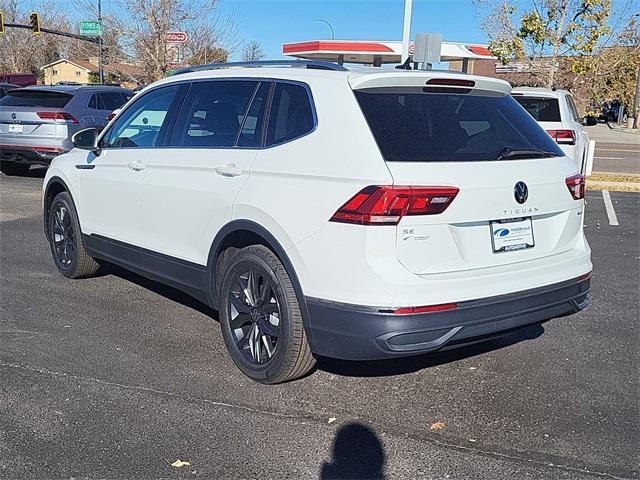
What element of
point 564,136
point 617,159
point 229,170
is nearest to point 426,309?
point 229,170

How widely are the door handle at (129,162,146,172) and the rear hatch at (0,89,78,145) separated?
26.7 feet

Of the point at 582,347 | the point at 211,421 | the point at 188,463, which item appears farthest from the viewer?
the point at 582,347

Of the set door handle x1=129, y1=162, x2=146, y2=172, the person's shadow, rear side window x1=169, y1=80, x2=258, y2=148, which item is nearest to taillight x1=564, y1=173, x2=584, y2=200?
the person's shadow

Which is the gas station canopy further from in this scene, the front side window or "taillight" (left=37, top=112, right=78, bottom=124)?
the front side window

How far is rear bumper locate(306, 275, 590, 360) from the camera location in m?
3.45

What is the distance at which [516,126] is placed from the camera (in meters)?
4.18

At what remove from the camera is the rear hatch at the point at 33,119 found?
12570 millimetres

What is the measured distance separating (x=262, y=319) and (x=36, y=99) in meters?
10.6

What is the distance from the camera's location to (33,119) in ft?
41.3

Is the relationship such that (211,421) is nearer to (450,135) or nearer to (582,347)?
Answer: (450,135)

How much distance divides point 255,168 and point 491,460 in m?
2.03

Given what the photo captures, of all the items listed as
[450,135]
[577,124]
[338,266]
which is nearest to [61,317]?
[338,266]

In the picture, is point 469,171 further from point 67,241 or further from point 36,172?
point 36,172

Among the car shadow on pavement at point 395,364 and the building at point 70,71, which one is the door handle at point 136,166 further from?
the building at point 70,71
